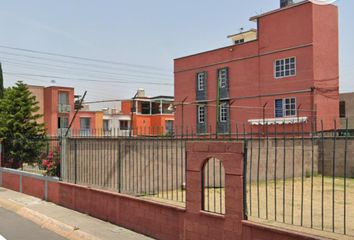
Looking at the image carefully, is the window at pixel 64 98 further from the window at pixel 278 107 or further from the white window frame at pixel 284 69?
the window at pixel 278 107

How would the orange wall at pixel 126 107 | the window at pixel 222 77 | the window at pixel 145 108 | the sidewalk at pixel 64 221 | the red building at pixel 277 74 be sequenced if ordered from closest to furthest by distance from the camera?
the sidewalk at pixel 64 221 < the red building at pixel 277 74 < the window at pixel 222 77 < the orange wall at pixel 126 107 < the window at pixel 145 108

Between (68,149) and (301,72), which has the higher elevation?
(301,72)

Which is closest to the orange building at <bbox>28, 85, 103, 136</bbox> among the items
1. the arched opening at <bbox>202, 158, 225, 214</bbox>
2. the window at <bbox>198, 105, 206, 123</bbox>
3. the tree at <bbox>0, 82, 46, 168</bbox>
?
the window at <bbox>198, 105, 206, 123</bbox>

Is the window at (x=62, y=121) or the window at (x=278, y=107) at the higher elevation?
the window at (x=278, y=107)

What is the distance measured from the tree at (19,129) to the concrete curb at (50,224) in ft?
16.3

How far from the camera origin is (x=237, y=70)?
3572cm

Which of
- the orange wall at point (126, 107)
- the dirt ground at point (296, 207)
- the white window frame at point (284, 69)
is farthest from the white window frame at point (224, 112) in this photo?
the orange wall at point (126, 107)

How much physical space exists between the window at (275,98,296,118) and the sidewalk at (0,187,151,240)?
816 inches

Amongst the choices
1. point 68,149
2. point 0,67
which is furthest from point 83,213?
point 0,67

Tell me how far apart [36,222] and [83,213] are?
3.91 ft

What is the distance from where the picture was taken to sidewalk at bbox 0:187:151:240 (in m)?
8.89

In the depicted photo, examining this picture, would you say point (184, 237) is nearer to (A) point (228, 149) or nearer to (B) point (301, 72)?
(A) point (228, 149)

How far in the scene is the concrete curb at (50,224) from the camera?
29.5 feet

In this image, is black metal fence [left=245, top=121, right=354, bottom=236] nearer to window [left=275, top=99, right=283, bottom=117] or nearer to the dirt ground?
the dirt ground
